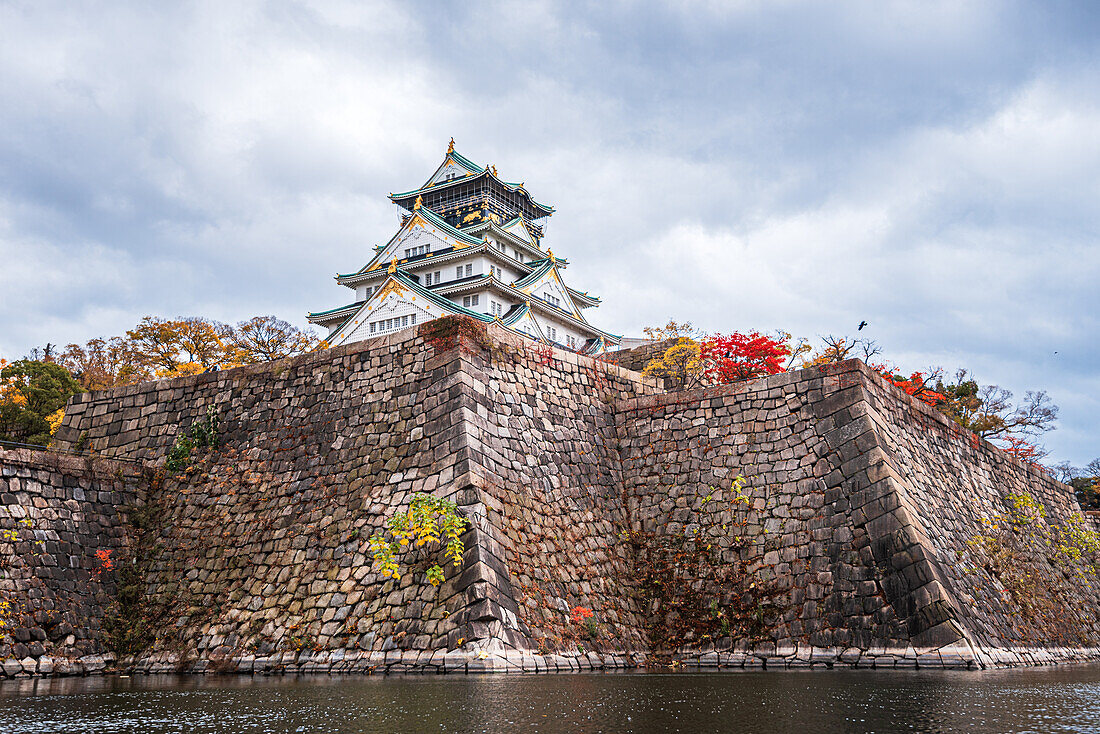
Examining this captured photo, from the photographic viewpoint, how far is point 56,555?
1390 cm

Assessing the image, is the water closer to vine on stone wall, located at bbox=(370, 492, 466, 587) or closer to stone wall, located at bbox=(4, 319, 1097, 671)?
stone wall, located at bbox=(4, 319, 1097, 671)

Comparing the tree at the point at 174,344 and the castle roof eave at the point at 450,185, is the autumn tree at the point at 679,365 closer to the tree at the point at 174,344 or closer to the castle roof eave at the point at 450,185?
the tree at the point at 174,344

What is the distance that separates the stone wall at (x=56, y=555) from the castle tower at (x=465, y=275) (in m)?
26.2

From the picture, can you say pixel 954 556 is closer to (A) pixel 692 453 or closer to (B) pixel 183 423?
(A) pixel 692 453

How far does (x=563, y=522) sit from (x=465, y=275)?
115 feet

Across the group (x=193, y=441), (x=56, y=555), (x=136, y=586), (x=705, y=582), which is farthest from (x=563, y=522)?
(x=56, y=555)

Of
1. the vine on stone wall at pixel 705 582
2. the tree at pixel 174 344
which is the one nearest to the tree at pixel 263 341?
the tree at pixel 174 344

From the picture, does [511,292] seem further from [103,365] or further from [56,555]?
[56,555]

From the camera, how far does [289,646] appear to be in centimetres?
1219

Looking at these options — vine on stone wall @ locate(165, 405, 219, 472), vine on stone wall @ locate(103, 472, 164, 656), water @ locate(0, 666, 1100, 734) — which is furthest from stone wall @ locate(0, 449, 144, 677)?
water @ locate(0, 666, 1100, 734)

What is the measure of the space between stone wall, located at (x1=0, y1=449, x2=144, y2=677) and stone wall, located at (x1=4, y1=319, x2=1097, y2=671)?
81cm

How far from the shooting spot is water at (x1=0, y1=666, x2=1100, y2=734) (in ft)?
19.6

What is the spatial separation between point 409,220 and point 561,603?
131ft

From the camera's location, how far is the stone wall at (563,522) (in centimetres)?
1178
